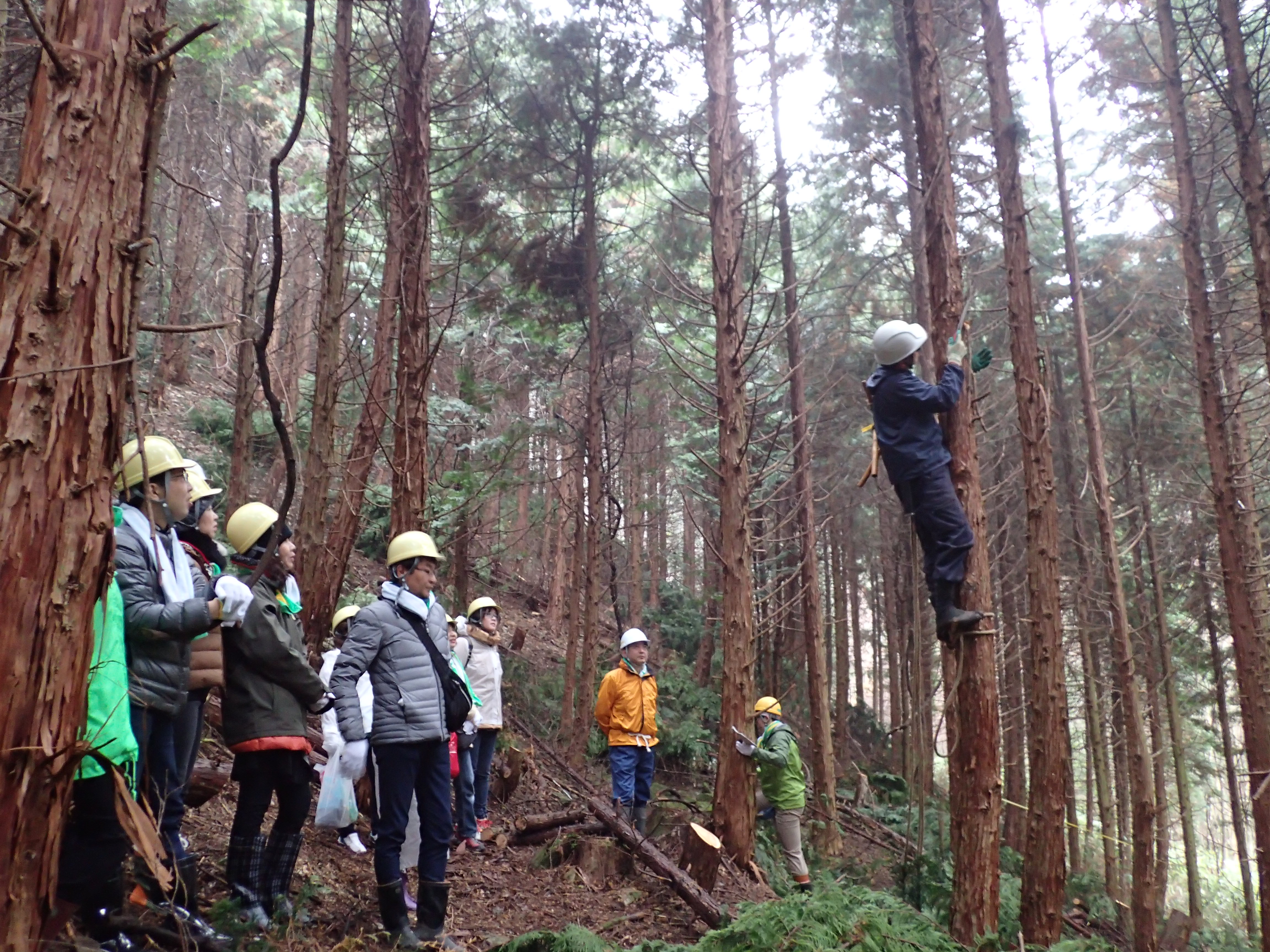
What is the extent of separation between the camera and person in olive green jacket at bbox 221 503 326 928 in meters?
4.21

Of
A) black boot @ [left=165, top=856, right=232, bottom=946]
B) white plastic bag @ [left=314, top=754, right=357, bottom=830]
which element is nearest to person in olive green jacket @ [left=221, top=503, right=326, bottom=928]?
black boot @ [left=165, top=856, right=232, bottom=946]

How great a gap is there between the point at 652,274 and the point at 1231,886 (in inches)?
1208

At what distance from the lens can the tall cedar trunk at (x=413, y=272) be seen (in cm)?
780

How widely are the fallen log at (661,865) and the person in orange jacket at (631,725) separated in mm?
362

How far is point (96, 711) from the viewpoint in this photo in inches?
112

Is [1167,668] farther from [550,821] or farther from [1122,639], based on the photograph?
[550,821]

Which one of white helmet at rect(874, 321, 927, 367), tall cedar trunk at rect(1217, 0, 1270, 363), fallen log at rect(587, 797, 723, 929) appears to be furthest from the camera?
tall cedar trunk at rect(1217, 0, 1270, 363)

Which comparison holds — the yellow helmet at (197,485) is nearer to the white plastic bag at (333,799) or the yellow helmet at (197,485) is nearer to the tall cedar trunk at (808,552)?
the white plastic bag at (333,799)

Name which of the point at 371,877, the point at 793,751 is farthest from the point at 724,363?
the point at 371,877

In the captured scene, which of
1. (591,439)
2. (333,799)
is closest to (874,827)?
(591,439)

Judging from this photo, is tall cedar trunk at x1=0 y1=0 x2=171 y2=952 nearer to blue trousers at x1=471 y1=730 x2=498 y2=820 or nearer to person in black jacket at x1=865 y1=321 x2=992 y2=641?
person in black jacket at x1=865 y1=321 x2=992 y2=641

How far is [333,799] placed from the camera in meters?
5.30

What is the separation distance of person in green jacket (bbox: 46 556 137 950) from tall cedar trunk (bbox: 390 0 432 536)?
4.56 metres

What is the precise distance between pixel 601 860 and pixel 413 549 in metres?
3.62
